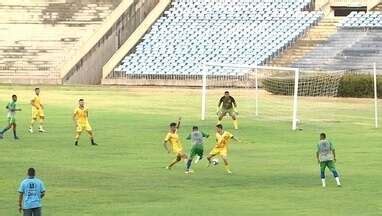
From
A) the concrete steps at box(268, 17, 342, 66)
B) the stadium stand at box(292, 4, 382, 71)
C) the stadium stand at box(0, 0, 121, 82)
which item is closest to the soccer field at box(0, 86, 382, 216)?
the stadium stand at box(292, 4, 382, 71)

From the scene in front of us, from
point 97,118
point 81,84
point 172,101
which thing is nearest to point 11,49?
point 81,84

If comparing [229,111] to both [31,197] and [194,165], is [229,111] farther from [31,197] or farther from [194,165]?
[31,197]

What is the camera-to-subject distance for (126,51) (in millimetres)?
69938

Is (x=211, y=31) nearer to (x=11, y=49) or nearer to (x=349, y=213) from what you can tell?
(x=11, y=49)

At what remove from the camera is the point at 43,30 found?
73250mm

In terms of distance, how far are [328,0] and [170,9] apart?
384 inches

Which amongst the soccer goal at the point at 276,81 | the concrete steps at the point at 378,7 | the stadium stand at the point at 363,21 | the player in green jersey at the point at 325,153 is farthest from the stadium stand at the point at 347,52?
the player in green jersey at the point at 325,153

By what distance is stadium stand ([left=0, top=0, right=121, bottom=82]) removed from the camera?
7050cm

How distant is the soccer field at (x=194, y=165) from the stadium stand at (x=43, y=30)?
18.3 meters

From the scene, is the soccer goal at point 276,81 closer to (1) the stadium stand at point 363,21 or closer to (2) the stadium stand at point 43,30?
(1) the stadium stand at point 363,21

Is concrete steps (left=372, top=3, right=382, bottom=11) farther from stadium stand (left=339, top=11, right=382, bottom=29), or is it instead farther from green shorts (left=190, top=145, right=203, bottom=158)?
green shorts (left=190, top=145, right=203, bottom=158)

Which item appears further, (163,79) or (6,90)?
(163,79)

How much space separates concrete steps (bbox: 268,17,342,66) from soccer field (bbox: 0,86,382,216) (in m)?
13.3

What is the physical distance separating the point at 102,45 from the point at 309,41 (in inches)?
467
